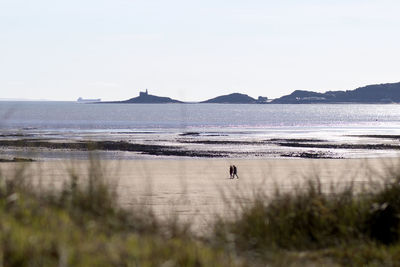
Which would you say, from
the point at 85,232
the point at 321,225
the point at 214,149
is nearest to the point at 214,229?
the point at 321,225

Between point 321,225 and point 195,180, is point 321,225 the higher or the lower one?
the higher one

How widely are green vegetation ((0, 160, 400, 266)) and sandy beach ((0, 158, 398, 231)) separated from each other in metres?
0.28

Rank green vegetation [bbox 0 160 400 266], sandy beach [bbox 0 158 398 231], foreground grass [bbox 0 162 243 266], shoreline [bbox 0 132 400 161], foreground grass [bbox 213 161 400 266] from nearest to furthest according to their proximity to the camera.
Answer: foreground grass [bbox 0 162 243 266] < green vegetation [bbox 0 160 400 266] < foreground grass [bbox 213 161 400 266] < sandy beach [bbox 0 158 398 231] < shoreline [bbox 0 132 400 161]

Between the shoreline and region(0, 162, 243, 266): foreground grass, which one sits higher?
region(0, 162, 243, 266): foreground grass

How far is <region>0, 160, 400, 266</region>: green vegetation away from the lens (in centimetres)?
564

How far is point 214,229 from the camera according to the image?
7898 millimetres

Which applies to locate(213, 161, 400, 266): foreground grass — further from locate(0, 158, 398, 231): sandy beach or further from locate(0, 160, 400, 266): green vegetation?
locate(0, 158, 398, 231): sandy beach

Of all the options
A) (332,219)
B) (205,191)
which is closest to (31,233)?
(332,219)

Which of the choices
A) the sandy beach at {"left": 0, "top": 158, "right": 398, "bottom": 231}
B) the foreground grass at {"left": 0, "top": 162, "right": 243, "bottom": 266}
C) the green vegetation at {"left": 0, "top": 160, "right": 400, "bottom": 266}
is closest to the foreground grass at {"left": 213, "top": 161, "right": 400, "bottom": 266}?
the green vegetation at {"left": 0, "top": 160, "right": 400, "bottom": 266}

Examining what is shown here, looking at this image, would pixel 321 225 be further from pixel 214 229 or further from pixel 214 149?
pixel 214 149

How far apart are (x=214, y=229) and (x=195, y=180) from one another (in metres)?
19.5

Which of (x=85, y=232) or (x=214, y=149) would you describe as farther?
(x=214, y=149)

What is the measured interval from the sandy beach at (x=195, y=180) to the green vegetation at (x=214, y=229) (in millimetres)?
276

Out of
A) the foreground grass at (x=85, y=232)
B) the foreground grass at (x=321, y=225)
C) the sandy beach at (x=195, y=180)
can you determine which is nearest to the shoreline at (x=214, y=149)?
the sandy beach at (x=195, y=180)
